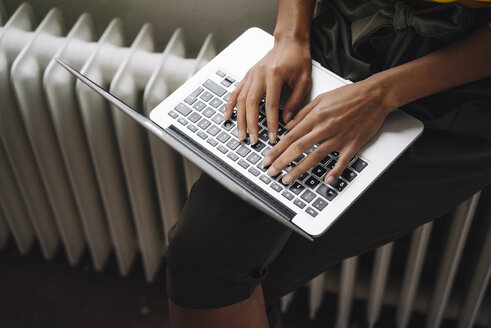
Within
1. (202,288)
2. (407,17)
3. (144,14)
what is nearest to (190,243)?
(202,288)

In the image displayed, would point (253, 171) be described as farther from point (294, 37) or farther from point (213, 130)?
point (294, 37)

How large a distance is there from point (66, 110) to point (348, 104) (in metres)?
0.55

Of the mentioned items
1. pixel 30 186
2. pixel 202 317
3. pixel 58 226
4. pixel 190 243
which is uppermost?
pixel 190 243

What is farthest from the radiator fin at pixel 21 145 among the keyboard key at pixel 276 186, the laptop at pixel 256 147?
the keyboard key at pixel 276 186

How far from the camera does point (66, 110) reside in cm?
94

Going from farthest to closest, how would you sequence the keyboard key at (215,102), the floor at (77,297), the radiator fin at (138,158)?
the floor at (77,297) < the radiator fin at (138,158) < the keyboard key at (215,102)

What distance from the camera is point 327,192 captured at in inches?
23.3

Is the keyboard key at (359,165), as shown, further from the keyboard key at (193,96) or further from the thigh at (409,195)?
the keyboard key at (193,96)

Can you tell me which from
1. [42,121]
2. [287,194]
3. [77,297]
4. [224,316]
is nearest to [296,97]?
[287,194]

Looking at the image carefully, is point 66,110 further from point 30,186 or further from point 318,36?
point 318,36

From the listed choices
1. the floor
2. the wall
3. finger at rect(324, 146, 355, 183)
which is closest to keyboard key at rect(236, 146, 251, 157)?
finger at rect(324, 146, 355, 183)

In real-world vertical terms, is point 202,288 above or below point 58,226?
above

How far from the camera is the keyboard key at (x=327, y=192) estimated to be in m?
0.59

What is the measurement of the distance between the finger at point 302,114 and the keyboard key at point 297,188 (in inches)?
3.0
